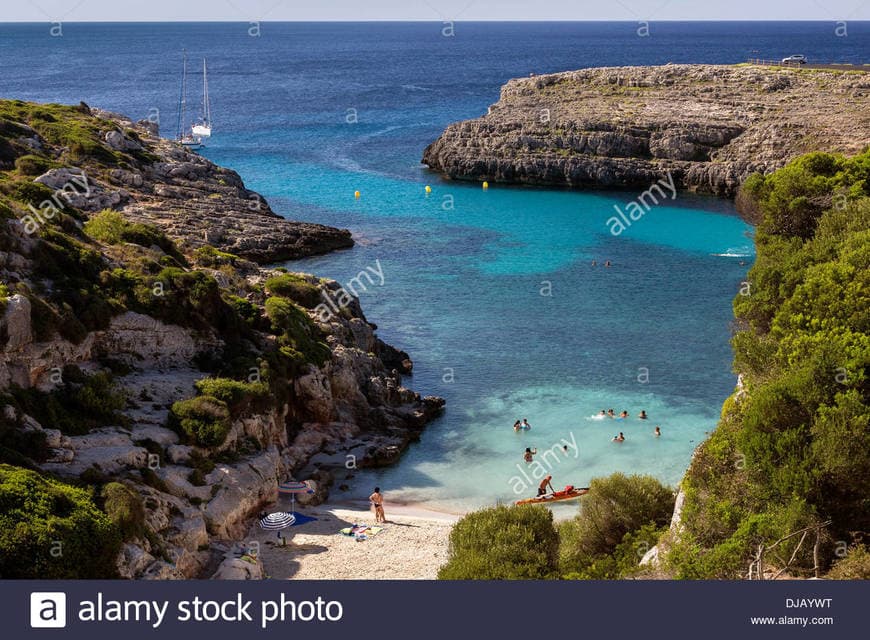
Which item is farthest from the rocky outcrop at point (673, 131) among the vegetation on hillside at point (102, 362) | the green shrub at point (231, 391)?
the green shrub at point (231, 391)

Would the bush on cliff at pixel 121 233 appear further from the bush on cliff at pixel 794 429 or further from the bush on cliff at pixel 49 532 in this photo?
the bush on cliff at pixel 794 429

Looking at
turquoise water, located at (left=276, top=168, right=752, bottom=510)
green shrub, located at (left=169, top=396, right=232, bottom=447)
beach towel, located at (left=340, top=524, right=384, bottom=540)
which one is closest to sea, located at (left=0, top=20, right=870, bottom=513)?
turquoise water, located at (left=276, top=168, right=752, bottom=510)

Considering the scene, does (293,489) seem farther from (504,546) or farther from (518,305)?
(518,305)

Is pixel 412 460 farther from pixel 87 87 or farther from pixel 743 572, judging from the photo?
pixel 87 87

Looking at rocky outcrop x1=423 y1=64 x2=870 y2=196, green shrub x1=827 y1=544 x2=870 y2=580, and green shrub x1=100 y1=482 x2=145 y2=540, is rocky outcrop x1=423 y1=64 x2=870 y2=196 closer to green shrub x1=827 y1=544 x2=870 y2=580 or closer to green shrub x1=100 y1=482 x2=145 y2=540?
green shrub x1=827 y1=544 x2=870 y2=580

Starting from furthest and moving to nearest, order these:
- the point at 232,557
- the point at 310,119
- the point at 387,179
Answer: the point at 310,119, the point at 387,179, the point at 232,557

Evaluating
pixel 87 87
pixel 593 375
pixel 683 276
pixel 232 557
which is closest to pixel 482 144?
pixel 683 276
